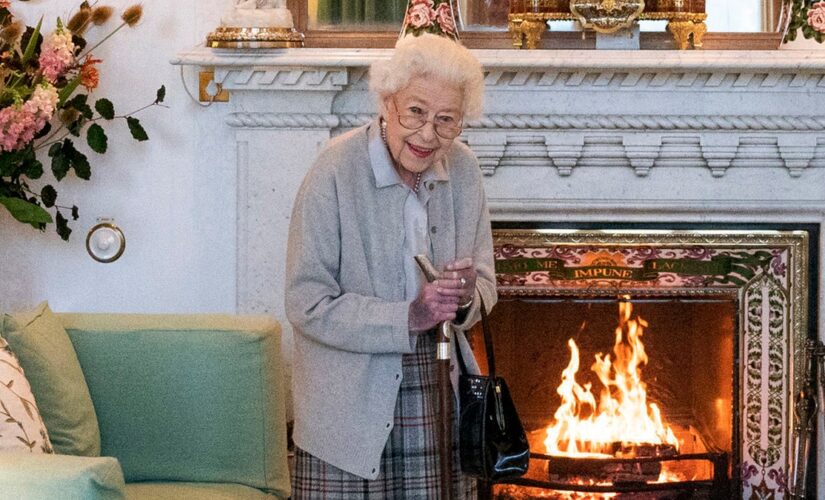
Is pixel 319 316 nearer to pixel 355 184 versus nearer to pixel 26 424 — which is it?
pixel 355 184

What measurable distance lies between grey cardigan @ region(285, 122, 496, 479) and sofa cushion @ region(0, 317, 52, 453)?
0.54 m

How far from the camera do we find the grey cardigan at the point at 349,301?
2.27 meters

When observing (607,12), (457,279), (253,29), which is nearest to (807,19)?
(607,12)

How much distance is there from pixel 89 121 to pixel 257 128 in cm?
47

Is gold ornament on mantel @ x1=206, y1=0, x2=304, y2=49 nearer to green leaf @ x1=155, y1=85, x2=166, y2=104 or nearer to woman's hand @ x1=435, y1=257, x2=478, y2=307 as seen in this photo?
green leaf @ x1=155, y1=85, x2=166, y2=104

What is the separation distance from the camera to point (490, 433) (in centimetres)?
229

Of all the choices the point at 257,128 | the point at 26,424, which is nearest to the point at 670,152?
the point at 257,128

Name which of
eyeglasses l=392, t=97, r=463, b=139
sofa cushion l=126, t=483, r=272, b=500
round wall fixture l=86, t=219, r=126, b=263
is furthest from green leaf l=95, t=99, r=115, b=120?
eyeglasses l=392, t=97, r=463, b=139

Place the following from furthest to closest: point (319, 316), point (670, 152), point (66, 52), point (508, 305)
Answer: point (508, 305), point (670, 152), point (66, 52), point (319, 316)

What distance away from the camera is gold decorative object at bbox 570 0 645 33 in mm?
3309

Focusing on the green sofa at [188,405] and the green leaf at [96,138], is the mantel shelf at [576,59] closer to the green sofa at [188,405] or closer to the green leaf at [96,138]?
the green leaf at [96,138]

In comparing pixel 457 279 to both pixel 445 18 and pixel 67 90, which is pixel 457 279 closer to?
pixel 445 18

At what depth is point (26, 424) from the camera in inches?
98.0

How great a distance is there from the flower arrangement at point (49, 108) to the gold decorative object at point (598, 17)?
974mm
